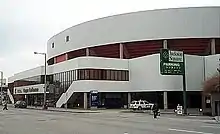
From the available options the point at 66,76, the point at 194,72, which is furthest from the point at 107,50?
the point at 194,72

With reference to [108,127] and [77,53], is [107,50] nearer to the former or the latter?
[77,53]

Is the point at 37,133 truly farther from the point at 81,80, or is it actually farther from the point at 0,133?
the point at 81,80

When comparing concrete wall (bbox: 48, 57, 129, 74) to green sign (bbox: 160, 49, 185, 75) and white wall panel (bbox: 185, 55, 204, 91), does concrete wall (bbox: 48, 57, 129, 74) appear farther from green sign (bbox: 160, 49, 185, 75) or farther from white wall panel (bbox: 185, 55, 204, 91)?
green sign (bbox: 160, 49, 185, 75)

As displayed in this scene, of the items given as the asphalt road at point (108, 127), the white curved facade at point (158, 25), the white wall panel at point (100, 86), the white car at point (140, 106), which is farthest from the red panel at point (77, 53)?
the asphalt road at point (108, 127)

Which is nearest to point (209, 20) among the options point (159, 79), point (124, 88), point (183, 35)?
point (183, 35)

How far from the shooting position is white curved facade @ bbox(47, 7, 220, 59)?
63.2m

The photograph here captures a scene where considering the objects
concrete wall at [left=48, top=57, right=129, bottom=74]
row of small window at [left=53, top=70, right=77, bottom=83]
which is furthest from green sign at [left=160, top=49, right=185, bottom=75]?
row of small window at [left=53, top=70, right=77, bottom=83]

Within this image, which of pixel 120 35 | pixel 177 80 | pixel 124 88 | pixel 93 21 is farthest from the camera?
pixel 93 21

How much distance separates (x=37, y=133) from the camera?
17609mm

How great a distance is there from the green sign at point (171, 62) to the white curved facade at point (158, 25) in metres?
20.2

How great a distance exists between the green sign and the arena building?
1314cm

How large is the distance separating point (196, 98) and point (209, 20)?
13.1m

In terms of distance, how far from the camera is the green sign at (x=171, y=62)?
43.5 meters

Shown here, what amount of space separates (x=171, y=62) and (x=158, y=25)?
71.5 ft
